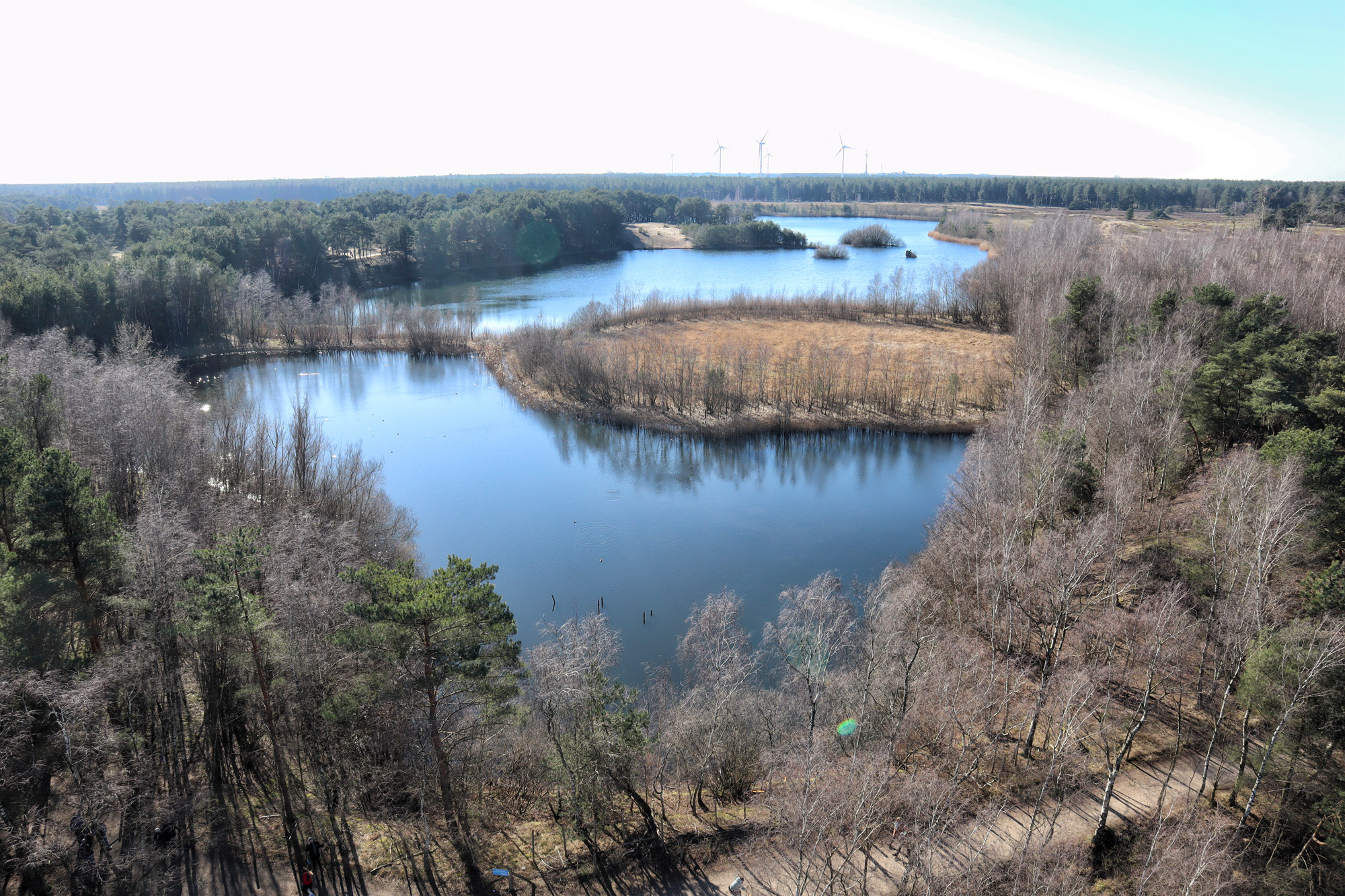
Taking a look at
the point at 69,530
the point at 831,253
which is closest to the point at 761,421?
the point at 69,530

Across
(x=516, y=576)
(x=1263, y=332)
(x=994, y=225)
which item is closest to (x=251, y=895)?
(x=516, y=576)

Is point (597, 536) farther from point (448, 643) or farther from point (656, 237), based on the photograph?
point (656, 237)

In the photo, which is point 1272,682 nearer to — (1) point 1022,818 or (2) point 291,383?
(1) point 1022,818

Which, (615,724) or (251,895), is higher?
(615,724)

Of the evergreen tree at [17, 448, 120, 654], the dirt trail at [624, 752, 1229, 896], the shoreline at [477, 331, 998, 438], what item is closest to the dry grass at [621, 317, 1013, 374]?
the shoreline at [477, 331, 998, 438]

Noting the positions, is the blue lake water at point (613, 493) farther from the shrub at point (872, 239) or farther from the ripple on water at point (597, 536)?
the shrub at point (872, 239)

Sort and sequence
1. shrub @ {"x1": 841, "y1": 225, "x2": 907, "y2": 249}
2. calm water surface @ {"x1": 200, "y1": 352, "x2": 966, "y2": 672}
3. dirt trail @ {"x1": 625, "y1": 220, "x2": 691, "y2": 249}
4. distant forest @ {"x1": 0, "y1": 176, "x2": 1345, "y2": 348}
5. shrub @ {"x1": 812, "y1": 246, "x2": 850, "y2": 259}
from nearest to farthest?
calm water surface @ {"x1": 200, "y1": 352, "x2": 966, "y2": 672}, distant forest @ {"x1": 0, "y1": 176, "x2": 1345, "y2": 348}, shrub @ {"x1": 812, "y1": 246, "x2": 850, "y2": 259}, shrub @ {"x1": 841, "y1": 225, "x2": 907, "y2": 249}, dirt trail @ {"x1": 625, "y1": 220, "x2": 691, "y2": 249}

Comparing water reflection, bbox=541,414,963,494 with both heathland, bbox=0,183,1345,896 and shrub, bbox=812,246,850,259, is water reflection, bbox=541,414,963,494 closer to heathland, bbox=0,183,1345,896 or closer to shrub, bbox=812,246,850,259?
heathland, bbox=0,183,1345,896
